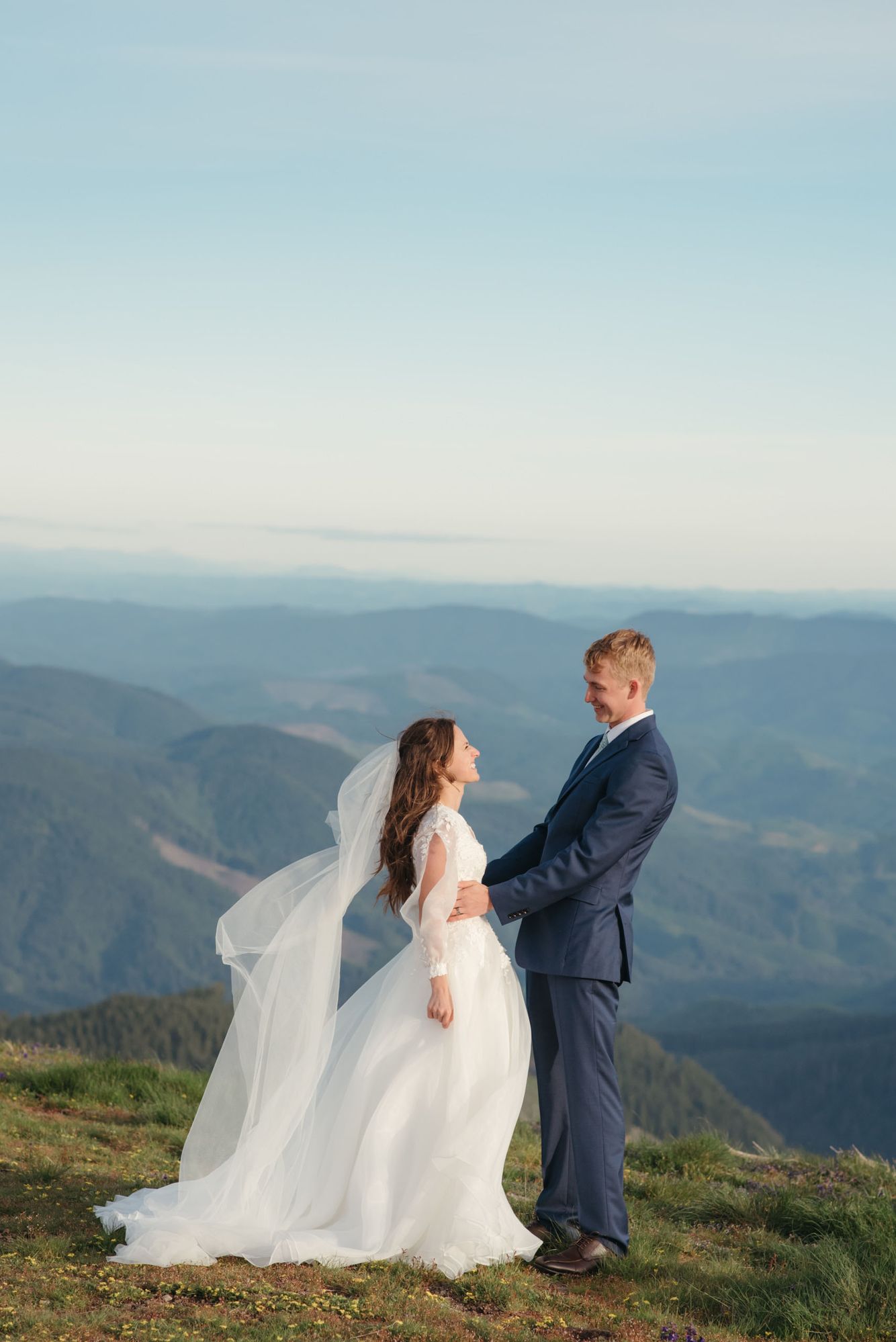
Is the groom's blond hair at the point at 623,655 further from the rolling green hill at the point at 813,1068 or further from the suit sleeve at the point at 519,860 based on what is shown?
the rolling green hill at the point at 813,1068

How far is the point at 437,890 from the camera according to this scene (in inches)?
248

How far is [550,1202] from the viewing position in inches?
262

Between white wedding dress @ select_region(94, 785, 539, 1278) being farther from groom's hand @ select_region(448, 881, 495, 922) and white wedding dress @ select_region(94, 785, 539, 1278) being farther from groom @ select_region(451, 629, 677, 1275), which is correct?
groom @ select_region(451, 629, 677, 1275)

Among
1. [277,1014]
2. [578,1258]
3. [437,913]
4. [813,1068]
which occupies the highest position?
[437,913]

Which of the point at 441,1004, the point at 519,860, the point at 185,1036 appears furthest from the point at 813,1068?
the point at 441,1004

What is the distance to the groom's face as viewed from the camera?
6195mm

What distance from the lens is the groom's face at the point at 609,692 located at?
620 centimetres

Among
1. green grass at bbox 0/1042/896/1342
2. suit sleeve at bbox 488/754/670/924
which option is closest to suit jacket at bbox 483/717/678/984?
suit sleeve at bbox 488/754/670/924

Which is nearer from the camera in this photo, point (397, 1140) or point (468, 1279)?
point (468, 1279)

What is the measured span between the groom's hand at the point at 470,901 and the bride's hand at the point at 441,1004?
1.04 feet

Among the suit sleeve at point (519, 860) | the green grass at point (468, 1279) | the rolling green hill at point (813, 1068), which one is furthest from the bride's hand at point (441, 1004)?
the rolling green hill at point (813, 1068)

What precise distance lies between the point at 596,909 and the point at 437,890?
787 millimetres

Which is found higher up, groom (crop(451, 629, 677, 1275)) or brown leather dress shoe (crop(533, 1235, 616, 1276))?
groom (crop(451, 629, 677, 1275))

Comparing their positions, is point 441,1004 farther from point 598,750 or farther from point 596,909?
point 598,750
